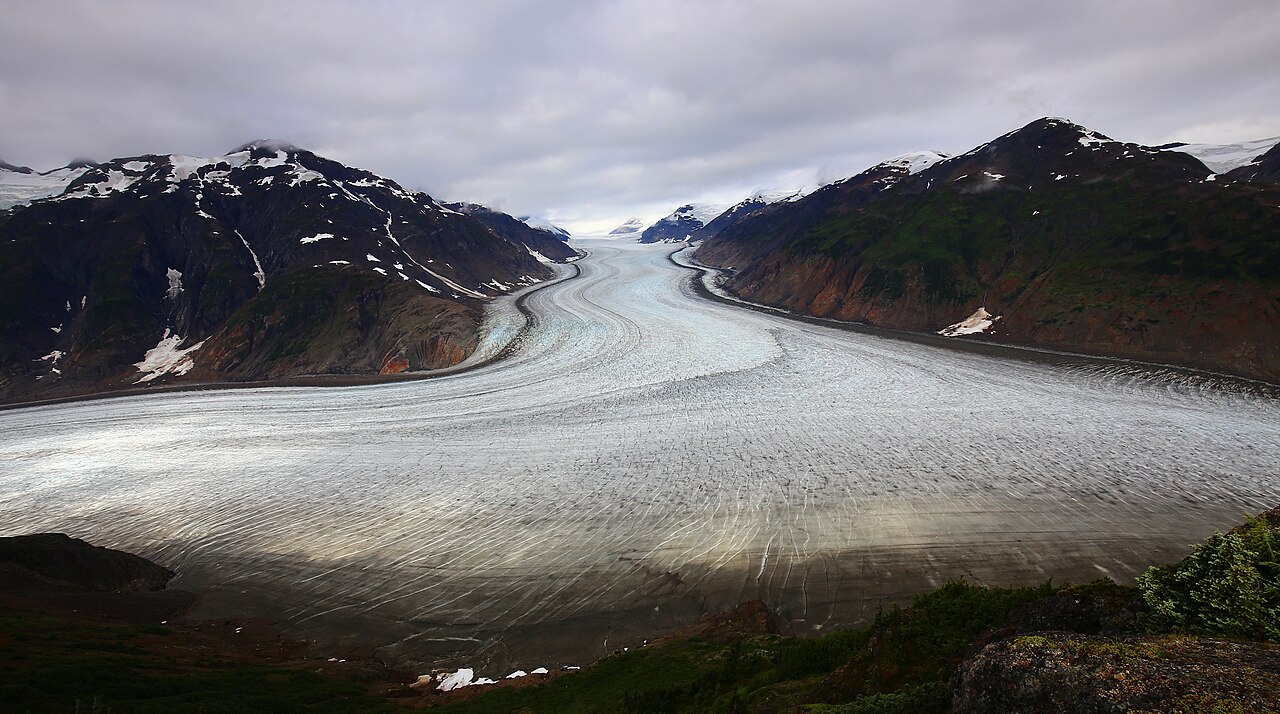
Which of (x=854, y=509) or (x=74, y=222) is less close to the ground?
(x=74, y=222)

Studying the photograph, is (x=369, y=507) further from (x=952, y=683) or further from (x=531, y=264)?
(x=531, y=264)

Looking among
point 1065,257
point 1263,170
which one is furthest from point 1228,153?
point 1065,257

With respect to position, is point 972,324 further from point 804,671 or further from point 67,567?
point 67,567

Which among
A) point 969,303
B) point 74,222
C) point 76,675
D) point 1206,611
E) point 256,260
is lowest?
point 76,675

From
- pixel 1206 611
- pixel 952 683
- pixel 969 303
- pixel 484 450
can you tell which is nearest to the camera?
pixel 1206 611

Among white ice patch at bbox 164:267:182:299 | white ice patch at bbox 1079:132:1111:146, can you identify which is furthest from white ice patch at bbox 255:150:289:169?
white ice patch at bbox 1079:132:1111:146

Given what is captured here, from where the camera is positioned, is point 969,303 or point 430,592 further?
point 969,303

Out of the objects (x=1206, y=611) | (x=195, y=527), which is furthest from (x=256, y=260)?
(x=1206, y=611)

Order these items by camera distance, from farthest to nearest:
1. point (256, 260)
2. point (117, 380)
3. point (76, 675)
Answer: point (256, 260)
point (117, 380)
point (76, 675)
